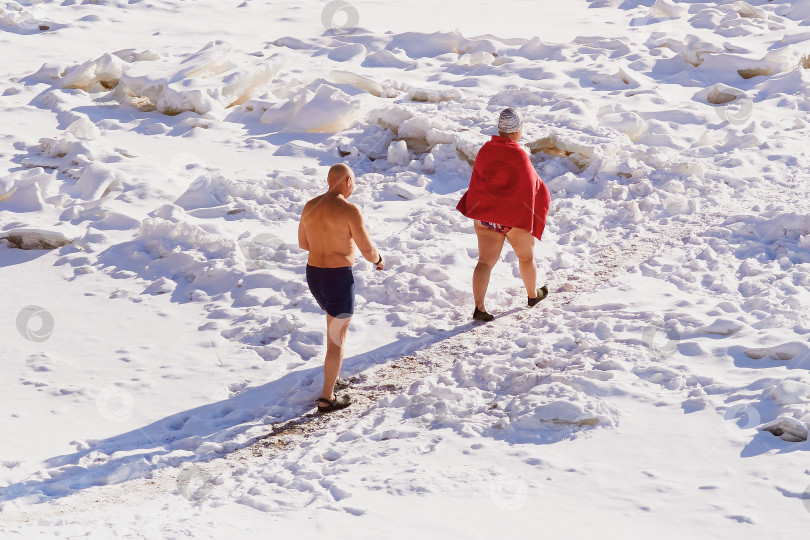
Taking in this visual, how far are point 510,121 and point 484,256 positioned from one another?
3.36 ft

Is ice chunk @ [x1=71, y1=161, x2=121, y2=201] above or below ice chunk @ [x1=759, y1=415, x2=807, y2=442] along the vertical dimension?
above

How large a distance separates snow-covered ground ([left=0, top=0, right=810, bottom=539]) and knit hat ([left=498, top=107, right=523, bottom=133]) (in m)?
1.42

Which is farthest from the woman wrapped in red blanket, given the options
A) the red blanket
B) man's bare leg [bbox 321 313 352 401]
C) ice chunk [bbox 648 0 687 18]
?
ice chunk [bbox 648 0 687 18]

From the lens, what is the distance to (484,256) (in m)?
6.43

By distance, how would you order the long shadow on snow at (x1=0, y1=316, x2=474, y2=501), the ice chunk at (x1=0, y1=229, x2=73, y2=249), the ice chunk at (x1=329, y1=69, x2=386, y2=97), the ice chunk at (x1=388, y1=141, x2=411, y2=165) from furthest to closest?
the ice chunk at (x1=329, y1=69, x2=386, y2=97), the ice chunk at (x1=388, y1=141, x2=411, y2=165), the ice chunk at (x1=0, y1=229, x2=73, y2=249), the long shadow on snow at (x1=0, y1=316, x2=474, y2=501)

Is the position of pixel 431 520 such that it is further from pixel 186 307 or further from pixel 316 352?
pixel 186 307

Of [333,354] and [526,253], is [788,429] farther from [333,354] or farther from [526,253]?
[333,354]

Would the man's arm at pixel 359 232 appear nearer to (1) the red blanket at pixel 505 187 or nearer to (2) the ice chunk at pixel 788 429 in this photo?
(1) the red blanket at pixel 505 187

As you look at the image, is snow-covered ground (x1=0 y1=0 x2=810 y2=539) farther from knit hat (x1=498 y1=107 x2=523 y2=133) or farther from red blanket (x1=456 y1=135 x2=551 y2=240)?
knit hat (x1=498 y1=107 x2=523 y2=133)

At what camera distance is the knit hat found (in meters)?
6.03

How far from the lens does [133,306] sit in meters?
6.74

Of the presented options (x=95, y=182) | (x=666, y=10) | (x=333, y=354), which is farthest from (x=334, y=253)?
(x=666, y=10)

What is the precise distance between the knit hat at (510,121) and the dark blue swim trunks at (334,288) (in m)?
1.62

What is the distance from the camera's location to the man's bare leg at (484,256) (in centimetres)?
634
